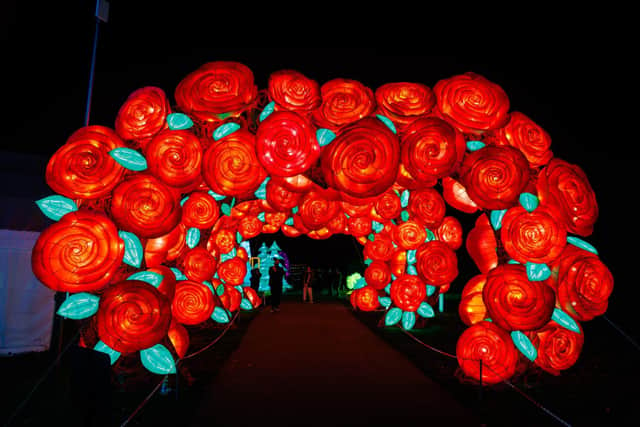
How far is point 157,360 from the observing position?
4.05 metres

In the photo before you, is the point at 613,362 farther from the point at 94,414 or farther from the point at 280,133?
the point at 94,414

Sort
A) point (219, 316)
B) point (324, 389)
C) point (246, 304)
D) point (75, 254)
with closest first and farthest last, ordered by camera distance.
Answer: point (75, 254) → point (324, 389) → point (219, 316) → point (246, 304)

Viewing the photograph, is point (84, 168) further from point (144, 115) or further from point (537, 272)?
point (537, 272)

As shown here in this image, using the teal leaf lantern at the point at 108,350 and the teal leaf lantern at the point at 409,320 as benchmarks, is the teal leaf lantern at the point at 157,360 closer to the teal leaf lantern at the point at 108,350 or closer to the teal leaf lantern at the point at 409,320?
the teal leaf lantern at the point at 108,350

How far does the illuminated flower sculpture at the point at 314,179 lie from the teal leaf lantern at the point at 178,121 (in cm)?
1

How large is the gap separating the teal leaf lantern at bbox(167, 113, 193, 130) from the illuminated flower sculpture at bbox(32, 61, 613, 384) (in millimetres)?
11

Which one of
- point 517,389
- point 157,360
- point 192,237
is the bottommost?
point 157,360

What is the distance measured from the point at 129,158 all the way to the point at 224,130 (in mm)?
1005

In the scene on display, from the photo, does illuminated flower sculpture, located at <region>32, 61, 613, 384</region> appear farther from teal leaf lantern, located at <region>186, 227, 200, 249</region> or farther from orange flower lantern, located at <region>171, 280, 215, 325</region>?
teal leaf lantern, located at <region>186, 227, 200, 249</region>

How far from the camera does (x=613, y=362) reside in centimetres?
668

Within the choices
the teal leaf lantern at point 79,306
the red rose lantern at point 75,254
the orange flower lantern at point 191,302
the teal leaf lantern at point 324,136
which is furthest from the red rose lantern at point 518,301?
the orange flower lantern at point 191,302

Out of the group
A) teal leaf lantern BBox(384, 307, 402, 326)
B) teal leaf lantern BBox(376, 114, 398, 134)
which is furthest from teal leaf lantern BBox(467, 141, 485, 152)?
teal leaf lantern BBox(384, 307, 402, 326)

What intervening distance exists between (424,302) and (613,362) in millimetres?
3577

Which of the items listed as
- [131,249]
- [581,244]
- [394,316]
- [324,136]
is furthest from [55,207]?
[394,316]
